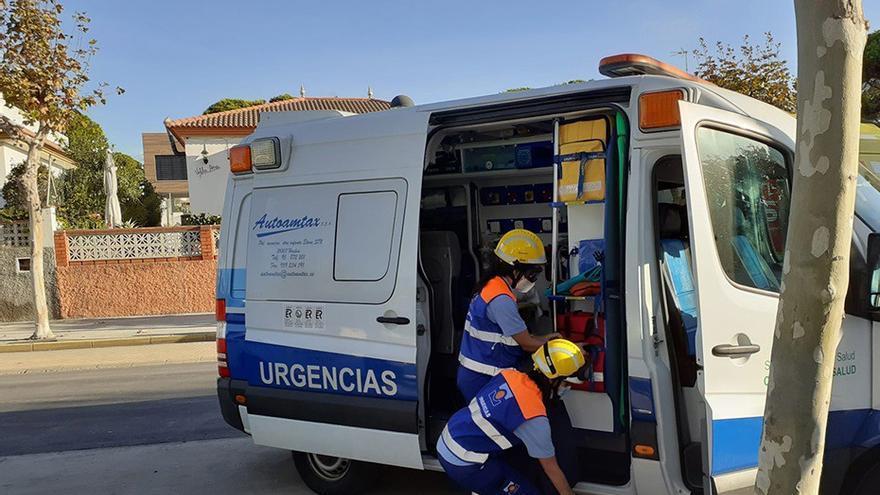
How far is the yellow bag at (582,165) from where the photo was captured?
11.7 feet

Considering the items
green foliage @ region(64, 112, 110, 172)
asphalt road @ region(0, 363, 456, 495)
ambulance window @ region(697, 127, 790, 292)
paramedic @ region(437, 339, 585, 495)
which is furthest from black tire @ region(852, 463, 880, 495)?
green foliage @ region(64, 112, 110, 172)

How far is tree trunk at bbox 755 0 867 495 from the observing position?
1.74m

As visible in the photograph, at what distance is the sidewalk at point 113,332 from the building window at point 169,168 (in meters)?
30.2

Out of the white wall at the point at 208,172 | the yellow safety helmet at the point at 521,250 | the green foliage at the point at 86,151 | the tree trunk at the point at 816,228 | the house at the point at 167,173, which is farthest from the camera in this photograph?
the house at the point at 167,173

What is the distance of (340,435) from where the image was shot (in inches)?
159

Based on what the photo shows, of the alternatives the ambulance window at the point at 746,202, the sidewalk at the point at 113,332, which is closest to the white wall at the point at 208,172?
the sidewalk at the point at 113,332

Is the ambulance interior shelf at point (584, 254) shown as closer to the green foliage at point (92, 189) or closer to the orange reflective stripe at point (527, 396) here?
the orange reflective stripe at point (527, 396)

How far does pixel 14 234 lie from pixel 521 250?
50.6 feet

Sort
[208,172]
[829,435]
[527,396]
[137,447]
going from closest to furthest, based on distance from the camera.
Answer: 1. [829,435]
2. [527,396]
3. [137,447]
4. [208,172]

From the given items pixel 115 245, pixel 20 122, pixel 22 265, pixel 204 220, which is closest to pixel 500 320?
pixel 115 245

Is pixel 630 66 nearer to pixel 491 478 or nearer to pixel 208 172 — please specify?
pixel 491 478

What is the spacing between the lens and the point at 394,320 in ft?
12.7

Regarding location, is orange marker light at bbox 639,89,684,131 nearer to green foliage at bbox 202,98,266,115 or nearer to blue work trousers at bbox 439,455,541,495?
blue work trousers at bbox 439,455,541,495

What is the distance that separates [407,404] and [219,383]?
4.66 feet
